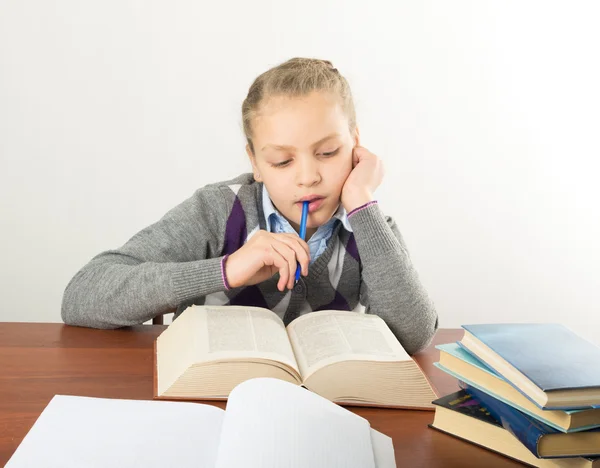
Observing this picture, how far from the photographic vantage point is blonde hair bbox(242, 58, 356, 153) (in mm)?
1416

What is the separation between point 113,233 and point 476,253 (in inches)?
57.3

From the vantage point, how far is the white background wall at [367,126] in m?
2.70

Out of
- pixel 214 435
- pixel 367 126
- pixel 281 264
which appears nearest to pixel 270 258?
pixel 281 264

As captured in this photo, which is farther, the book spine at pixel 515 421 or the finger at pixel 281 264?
the finger at pixel 281 264

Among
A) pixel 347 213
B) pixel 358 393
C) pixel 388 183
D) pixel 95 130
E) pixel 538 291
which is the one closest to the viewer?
pixel 358 393

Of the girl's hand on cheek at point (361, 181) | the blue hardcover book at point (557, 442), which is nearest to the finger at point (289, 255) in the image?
the girl's hand on cheek at point (361, 181)

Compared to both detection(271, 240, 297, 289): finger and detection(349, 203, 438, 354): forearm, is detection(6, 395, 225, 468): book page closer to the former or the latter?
detection(271, 240, 297, 289): finger

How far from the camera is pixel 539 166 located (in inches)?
123

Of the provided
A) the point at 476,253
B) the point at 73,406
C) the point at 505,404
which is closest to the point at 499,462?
the point at 505,404

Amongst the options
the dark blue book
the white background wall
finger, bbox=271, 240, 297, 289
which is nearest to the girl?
finger, bbox=271, 240, 297, 289

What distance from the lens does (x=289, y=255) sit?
4.06ft

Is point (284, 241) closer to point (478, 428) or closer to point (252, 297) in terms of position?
point (252, 297)

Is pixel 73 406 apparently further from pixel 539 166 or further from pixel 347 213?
pixel 539 166

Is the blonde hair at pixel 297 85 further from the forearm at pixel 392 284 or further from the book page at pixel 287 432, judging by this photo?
the book page at pixel 287 432
